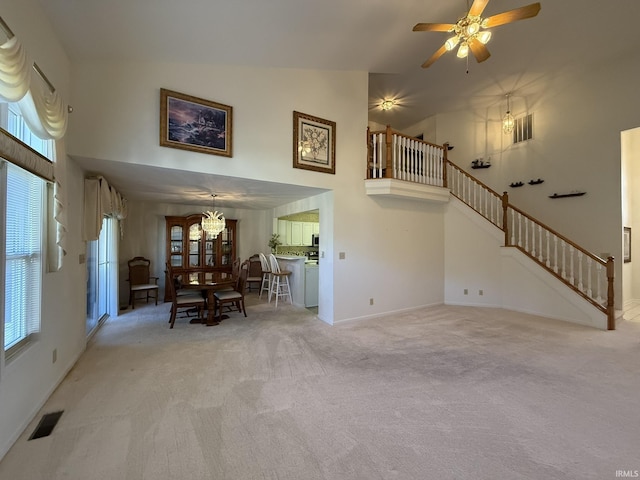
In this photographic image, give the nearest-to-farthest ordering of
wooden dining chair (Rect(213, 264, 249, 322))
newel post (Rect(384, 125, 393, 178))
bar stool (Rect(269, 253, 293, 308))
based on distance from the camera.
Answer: wooden dining chair (Rect(213, 264, 249, 322)), newel post (Rect(384, 125, 393, 178)), bar stool (Rect(269, 253, 293, 308))

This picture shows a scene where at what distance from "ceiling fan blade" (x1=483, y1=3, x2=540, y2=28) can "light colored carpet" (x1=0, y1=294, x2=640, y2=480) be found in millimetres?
3612

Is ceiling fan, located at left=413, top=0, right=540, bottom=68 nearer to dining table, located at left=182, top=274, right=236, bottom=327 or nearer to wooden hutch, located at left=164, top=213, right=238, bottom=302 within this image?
dining table, located at left=182, top=274, right=236, bottom=327

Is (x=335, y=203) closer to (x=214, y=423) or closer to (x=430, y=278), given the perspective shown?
(x=430, y=278)

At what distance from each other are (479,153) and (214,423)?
25.7ft

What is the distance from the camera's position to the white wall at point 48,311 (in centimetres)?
186

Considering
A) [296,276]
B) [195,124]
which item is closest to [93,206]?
[195,124]

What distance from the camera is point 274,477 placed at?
5.08 feet

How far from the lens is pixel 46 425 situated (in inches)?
79.5

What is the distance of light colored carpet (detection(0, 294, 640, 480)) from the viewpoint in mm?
1641

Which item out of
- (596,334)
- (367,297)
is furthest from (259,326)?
(596,334)

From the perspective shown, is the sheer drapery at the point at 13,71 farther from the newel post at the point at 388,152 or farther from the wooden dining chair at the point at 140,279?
the wooden dining chair at the point at 140,279

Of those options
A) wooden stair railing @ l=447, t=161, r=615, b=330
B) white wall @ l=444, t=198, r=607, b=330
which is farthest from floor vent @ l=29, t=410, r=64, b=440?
wooden stair railing @ l=447, t=161, r=615, b=330

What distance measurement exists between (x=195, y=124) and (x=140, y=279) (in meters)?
4.09

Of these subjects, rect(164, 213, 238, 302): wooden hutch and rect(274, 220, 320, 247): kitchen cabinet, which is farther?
rect(274, 220, 320, 247): kitchen cabinet
